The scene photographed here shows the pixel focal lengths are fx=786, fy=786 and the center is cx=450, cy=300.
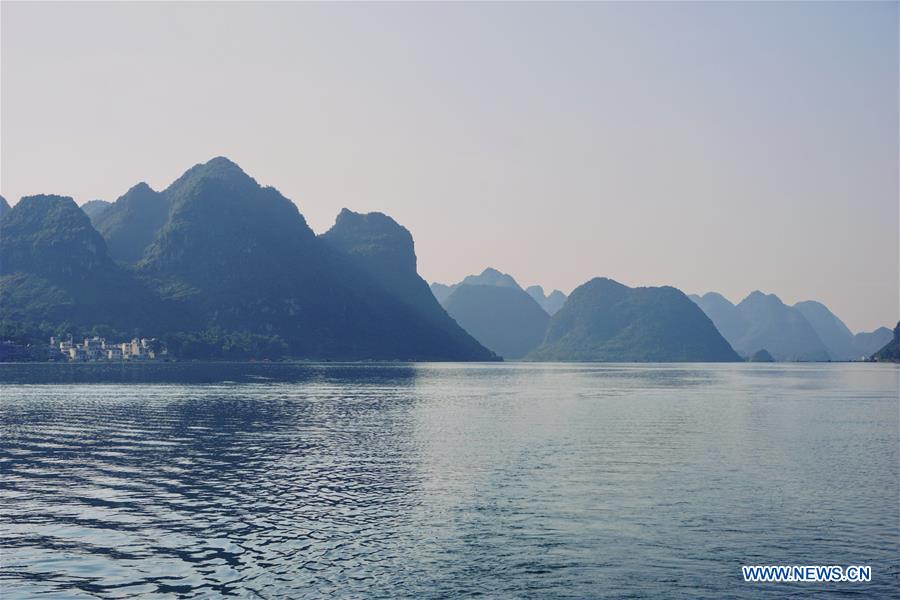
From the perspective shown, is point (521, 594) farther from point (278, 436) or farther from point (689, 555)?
point (278, 436)

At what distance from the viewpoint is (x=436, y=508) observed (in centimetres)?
4138

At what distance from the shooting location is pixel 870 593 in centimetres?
2775

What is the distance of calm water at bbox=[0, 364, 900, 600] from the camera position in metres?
28.7

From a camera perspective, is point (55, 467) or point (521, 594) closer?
point (521, 594)

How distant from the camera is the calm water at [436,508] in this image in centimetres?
2867

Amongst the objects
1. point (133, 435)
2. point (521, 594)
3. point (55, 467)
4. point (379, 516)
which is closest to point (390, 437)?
point (133, 435)

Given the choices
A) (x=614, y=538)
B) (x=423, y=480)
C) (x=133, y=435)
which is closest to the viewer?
(x=614, y=538)

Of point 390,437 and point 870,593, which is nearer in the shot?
point 870,593

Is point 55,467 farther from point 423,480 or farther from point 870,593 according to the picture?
point 870,593

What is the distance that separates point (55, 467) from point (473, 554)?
3519 centimetres

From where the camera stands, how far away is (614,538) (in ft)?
114

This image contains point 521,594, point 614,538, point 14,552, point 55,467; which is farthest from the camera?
point 55,467

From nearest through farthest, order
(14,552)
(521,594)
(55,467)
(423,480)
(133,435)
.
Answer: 1. (521,594)
2. (14,552)
3. (423,480)
4. (55,467)
5. (133,435)

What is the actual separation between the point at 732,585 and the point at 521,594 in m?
7.78
